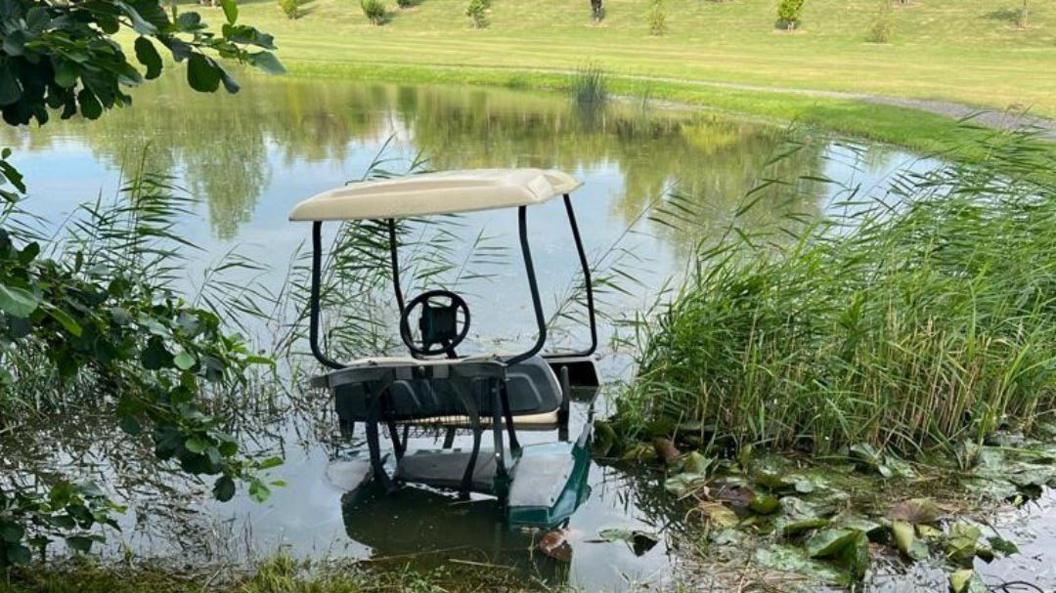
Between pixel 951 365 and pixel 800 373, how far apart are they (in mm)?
780

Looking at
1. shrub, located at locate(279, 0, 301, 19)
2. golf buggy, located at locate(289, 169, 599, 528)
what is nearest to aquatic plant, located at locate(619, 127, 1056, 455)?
golf buggy, located at locate(289, 169, 599, 528)

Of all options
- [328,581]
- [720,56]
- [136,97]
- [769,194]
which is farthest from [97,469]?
[720,56]

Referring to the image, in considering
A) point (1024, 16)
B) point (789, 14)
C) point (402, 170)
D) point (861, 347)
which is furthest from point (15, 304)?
point (1024, 16)

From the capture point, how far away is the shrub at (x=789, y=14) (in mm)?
43188

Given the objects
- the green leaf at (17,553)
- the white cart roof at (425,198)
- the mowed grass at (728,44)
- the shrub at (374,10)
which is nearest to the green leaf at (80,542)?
the green leaf at (17,553)

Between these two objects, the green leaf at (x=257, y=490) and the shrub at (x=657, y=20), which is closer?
the green leaf at (x=257, y=490)

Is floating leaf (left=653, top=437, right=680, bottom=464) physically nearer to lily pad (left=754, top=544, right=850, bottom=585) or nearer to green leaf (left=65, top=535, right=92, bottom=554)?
lily pad (left=754, top=544, right=850, bottom=585)

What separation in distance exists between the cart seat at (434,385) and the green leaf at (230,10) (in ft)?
6.65

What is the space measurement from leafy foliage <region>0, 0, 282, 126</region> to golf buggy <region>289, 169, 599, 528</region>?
175cm

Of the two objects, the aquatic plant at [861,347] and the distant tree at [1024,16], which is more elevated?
the distant tree at [1024,16]

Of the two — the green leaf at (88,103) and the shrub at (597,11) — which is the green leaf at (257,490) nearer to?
the green leaf at (88,103)

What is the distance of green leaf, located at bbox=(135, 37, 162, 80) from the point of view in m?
2.31

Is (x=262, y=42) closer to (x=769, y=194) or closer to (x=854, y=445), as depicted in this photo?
(x=854, y=445)

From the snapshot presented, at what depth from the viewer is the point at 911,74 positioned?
26.7m
